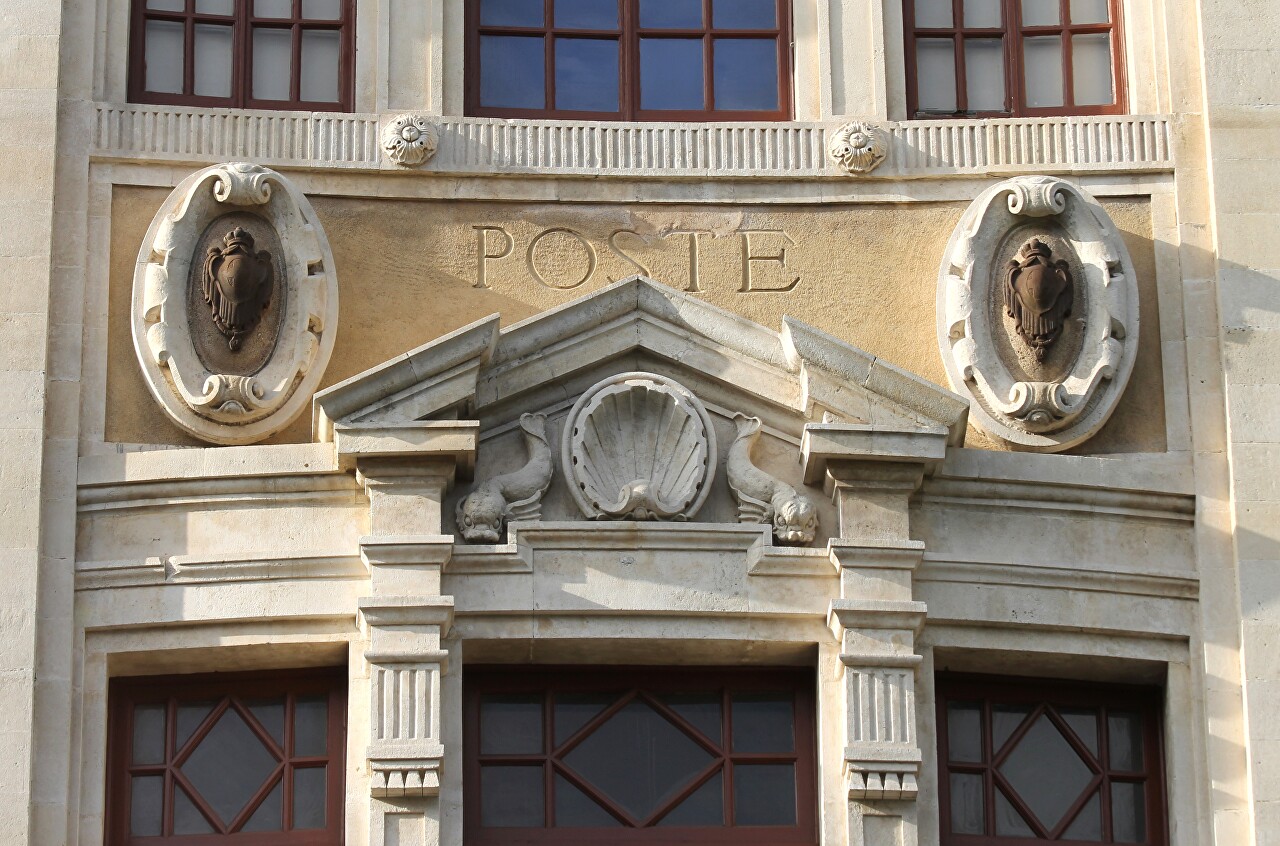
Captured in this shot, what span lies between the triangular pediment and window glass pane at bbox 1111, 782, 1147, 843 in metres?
2.31

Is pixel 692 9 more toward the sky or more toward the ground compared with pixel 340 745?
more toward the sky

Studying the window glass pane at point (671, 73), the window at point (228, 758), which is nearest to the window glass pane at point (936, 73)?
the window glass pane at point (671, 73)

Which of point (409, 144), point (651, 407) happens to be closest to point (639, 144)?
point (409, 144)

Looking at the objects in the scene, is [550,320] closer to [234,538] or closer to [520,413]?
[520,413]

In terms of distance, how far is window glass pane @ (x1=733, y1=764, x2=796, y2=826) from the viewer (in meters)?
19.3

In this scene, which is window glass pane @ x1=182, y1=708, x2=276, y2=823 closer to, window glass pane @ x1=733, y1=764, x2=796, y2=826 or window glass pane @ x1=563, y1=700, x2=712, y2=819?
window glass pane @ x1=563, y1=700, x2=712, y2=819

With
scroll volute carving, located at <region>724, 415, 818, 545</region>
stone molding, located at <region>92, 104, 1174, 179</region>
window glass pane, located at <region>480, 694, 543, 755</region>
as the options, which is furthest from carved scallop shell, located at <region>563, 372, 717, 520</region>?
stone molding, located at <region>92, 104, 1174, 179</region>

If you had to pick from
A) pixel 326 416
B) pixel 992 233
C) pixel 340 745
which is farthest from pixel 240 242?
pixel 992 233

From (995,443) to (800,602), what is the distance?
173 centimetres

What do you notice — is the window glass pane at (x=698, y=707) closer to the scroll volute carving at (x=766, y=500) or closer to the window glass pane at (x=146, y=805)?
the scroll volute carving at (x=766, y=500)

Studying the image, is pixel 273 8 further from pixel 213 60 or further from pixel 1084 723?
pixel 1084 723

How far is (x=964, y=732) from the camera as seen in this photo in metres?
19.7

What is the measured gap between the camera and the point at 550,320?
19.6 meters

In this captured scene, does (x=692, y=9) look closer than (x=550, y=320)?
No
